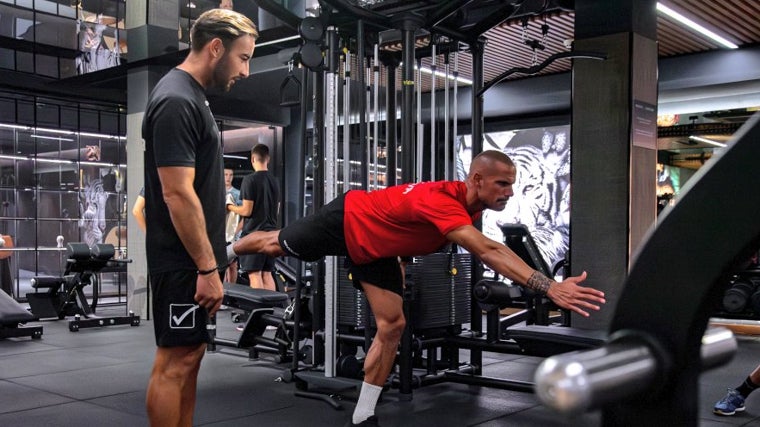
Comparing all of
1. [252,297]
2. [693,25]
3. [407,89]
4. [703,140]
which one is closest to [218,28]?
[407,89]

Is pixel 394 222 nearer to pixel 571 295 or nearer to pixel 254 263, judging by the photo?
pixel 571 295

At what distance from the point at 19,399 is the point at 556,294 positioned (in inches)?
121

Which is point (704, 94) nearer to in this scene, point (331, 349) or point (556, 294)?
point (331, 349)

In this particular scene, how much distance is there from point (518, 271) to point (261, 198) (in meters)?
3.86

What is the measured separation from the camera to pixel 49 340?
5.81m

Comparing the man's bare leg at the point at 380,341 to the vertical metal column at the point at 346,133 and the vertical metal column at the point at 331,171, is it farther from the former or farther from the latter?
the vertical metal column at the point at 346,133

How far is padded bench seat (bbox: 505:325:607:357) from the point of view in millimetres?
3122

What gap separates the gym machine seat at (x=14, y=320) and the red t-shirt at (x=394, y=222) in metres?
3.83

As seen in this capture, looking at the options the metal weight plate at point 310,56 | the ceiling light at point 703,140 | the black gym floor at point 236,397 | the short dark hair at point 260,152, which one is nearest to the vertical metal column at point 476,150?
the black gym floor at point 236,397

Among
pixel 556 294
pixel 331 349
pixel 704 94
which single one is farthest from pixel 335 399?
pixel 704 94

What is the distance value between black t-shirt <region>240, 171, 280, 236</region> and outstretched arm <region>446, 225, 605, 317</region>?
11.6 feet

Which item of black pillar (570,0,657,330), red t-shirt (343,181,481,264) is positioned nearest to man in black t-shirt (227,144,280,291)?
black pillar (570,0,657,330)

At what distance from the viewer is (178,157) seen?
189 centimetres

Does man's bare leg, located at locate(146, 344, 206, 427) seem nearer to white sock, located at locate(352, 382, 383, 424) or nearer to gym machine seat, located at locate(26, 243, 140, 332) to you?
white sock, located at locate(352, 382, 383, 424)
